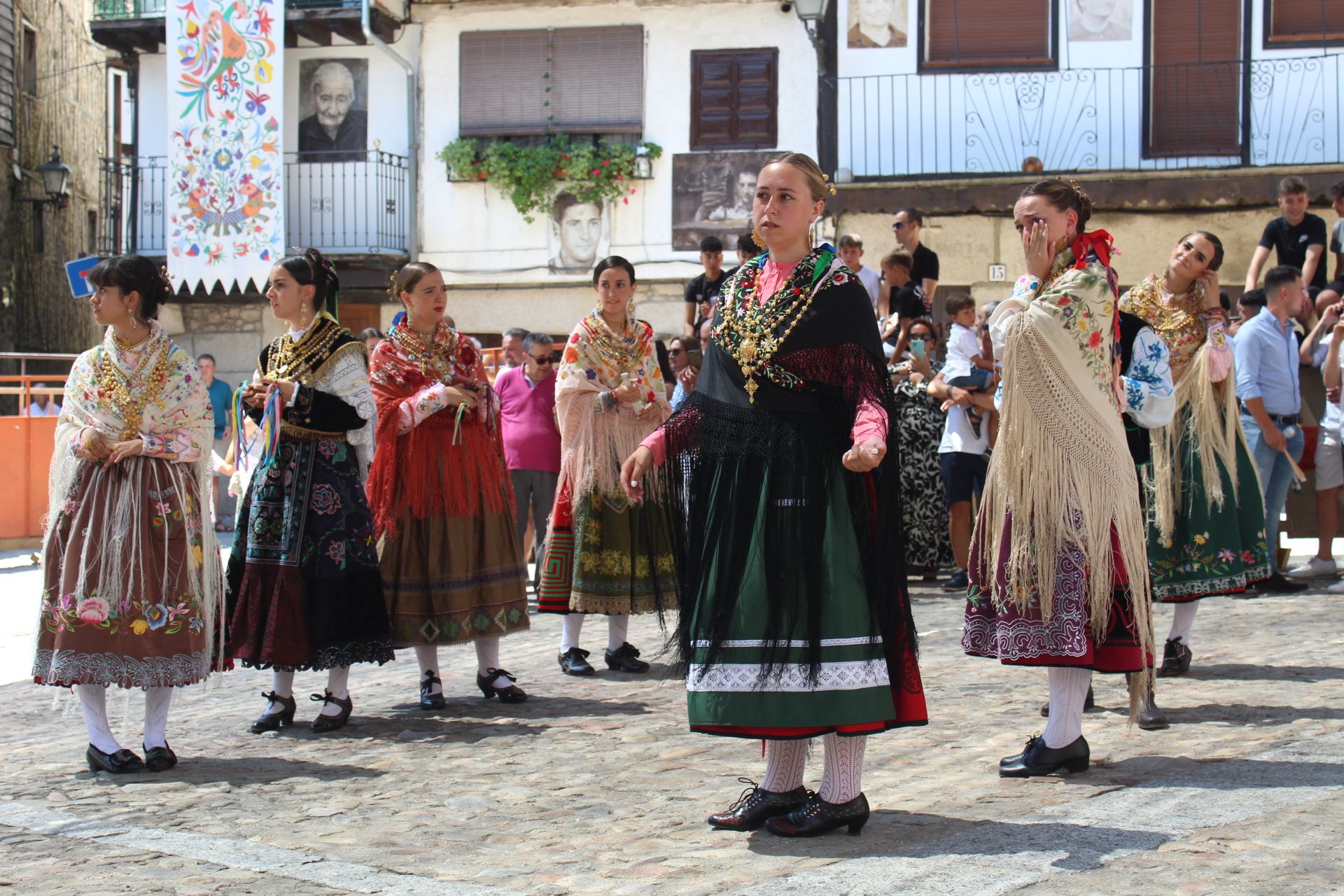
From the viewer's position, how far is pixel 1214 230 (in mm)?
16516

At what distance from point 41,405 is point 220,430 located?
1.86 meters

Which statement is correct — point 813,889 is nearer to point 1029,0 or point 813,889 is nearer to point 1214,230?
point 1214,230

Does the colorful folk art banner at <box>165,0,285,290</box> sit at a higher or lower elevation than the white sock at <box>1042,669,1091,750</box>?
higher

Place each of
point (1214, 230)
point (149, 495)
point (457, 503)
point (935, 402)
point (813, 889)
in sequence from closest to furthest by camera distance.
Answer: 1. point (813, 889)
2. point (149, 495)
3. point (457, 503)
4. point (935, 402)
5. point (1214, 230)

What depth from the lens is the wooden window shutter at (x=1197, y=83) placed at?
58.1 ft

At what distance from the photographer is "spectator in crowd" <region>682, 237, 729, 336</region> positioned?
11648 millimetres

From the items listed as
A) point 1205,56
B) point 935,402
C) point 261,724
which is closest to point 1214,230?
point 1205,56

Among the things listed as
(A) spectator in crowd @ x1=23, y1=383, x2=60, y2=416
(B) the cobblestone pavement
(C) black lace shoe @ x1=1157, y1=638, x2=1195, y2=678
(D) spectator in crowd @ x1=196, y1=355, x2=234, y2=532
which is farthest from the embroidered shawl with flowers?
(A) spectator in crowd @ x1=23, y1=383, x2=60, y2=416

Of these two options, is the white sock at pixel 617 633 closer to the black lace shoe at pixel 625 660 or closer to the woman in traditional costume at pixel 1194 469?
the black lace shoe at pixel 625 660

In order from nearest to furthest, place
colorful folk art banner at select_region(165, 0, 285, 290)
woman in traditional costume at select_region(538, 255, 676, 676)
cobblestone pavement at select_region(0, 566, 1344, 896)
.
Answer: cobblestone pavement at select_region(0, 566, 1344, 896) → woman in traditional costume at select_region(538, 255, 676, 676) → colorful folk art banner at select_region(165, 0, 285, 290)

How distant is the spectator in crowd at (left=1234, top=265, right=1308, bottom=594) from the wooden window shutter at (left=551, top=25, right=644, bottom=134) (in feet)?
35.8

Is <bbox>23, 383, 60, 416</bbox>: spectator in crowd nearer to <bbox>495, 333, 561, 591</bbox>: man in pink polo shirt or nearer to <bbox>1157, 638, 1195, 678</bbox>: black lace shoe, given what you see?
<bbox>495, 333, 561, 591</bbox>: man in pink polo shirt

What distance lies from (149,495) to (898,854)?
325cm

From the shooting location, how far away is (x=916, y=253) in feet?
41.5
